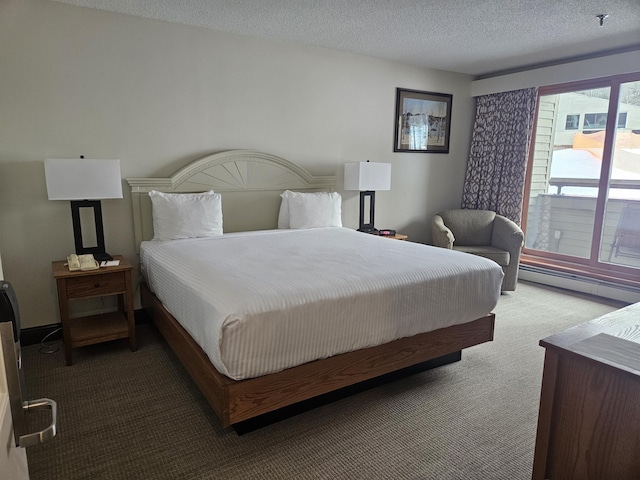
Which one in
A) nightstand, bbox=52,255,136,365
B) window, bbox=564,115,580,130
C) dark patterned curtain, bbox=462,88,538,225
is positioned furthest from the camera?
dark patterned curtain, bbox=462,88,538,225

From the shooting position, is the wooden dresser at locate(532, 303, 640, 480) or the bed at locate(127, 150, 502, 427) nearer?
the wooden dresser at locate(532, 303, 640, 480)

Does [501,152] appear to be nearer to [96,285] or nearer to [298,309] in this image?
[298,309]

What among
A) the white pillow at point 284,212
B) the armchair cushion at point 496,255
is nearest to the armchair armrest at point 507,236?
the armchair cushion at point 496,255

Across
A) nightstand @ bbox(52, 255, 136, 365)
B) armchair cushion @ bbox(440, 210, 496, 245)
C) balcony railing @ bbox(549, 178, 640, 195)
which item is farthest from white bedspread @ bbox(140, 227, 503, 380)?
balcony railing @ bbox(549, 178, 640, 195)

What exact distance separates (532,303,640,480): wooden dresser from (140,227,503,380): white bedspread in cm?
97

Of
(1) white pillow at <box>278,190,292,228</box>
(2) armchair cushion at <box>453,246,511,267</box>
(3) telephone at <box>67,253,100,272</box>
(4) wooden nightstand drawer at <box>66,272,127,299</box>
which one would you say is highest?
(1) white pillow at <box>278,190,292,228</box>

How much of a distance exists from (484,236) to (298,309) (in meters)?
3.59

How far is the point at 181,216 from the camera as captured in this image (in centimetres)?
332

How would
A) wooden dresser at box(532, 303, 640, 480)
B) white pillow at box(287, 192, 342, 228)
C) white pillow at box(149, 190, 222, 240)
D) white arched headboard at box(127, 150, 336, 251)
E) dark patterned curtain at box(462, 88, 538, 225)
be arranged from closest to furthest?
1. wooden dresser at box(532, 303, 640, 480)
2. white pillow at box(149, 190, 222, 240)
3. white arched headboard at box(127, 150, 336, 251)
4. white pillow at box(287, 192, 342, 228)
5. dark patterned curtain at box(462, 88, 538, 225)

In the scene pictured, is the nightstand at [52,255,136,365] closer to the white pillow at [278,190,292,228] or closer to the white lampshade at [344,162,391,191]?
the white pillow at [278,190,292,228]

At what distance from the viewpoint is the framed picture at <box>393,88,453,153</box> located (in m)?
4.81

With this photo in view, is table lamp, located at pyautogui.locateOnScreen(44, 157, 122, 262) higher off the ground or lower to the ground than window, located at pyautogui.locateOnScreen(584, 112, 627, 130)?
lower

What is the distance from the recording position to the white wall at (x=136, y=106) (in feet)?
9.68

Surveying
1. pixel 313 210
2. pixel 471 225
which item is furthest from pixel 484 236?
pixel 313 210
